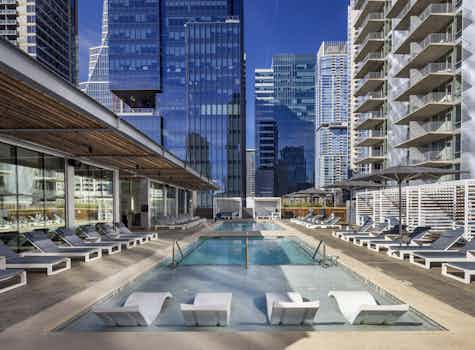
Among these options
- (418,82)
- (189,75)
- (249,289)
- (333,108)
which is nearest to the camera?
(249,289)

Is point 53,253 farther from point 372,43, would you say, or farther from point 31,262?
point 372,43

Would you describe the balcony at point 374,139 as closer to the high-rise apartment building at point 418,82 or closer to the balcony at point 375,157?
the high-rise apartment building at point 418,82

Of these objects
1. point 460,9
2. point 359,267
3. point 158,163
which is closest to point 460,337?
point 359,267

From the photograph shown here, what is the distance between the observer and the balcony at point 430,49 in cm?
2012

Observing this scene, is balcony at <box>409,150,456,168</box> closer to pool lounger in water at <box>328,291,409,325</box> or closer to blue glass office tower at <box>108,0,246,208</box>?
pool lounger in water at <box>328,291,409,325</box>

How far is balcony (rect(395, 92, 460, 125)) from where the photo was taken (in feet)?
66.7

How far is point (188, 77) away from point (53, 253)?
5338cm

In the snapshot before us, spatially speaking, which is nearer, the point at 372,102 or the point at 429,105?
the point at 429,105

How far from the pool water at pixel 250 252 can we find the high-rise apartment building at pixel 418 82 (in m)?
14.6

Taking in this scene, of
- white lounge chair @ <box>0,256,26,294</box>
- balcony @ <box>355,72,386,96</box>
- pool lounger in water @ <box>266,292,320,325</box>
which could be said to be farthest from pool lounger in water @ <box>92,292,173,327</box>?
balcony @ <box>355,72,386,96</box>

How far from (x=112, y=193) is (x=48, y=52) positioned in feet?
271

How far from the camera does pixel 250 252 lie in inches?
412

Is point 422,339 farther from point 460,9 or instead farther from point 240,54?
point 240,54

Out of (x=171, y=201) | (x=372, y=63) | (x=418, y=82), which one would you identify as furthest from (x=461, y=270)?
(x=372, y=63)
